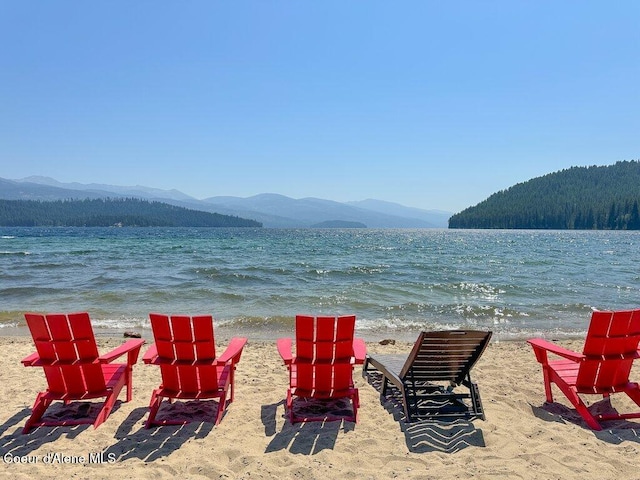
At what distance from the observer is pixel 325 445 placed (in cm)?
460

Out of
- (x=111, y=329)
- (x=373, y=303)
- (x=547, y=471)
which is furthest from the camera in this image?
(x=373, y=303)

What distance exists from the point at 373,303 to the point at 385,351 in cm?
589

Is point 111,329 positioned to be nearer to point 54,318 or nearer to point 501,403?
point 54,318

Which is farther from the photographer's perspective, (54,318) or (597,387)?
(597,387)

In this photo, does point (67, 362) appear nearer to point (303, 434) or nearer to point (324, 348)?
point (303, 434)

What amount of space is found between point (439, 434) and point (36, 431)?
4.80m

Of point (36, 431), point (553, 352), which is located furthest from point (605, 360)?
point (36, 431)

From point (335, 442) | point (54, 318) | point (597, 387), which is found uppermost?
point (54, 318)

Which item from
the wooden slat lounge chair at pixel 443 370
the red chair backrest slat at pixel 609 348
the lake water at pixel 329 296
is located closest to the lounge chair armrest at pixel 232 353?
the wooden slat lounge chair at pixel 443 370

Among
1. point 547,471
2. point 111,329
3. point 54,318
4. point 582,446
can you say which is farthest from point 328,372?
point 111,329

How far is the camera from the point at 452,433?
16.1ft

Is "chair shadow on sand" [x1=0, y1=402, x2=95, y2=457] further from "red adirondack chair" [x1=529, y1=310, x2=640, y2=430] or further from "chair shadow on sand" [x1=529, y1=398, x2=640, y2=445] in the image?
"red adirondack chair" [x1=529, y1=310, x2=640, y2=430]

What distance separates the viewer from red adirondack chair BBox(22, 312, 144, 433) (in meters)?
4.82

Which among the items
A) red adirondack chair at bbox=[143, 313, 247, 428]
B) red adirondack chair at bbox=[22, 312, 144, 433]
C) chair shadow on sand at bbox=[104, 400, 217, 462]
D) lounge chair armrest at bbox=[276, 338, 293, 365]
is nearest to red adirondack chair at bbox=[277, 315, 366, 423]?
lounge chair armrest at bbox=[276, 338, 293, 365]
